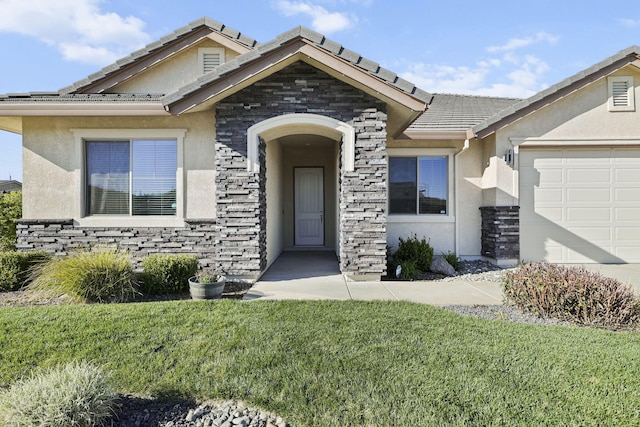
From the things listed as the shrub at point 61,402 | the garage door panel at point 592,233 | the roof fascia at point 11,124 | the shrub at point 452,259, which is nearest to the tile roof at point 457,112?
the shrub at point 452,259

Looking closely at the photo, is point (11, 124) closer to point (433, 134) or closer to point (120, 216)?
point (120, 216)

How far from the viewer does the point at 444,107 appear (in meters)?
10.7

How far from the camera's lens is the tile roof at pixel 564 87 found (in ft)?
25.0

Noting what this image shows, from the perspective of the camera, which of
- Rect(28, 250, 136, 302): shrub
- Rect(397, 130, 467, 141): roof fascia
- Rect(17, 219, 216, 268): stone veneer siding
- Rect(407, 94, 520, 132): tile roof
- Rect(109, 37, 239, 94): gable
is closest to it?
Rect(28, 250, 136, 302): shrub

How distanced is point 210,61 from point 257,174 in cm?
430

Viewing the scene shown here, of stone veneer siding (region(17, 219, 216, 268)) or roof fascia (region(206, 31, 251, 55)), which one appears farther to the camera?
roof fascia (region(206, 31, 251, 55))

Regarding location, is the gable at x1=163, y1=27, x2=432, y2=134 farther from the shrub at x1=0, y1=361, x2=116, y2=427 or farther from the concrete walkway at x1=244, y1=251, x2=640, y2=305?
the shrub at x1=0, y1=361, x2=116, y2=427

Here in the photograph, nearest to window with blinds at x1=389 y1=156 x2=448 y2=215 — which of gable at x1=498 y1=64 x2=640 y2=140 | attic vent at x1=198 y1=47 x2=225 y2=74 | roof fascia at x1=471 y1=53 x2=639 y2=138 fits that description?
roof fascia at x1=471 y1=53 x2=639 y2=138

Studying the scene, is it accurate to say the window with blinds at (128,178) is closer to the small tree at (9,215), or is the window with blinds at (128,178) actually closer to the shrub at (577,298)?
the small tree at (9,215)

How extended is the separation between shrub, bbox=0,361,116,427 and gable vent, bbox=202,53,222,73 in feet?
26.5

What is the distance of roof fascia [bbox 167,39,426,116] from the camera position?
5805 millimetres

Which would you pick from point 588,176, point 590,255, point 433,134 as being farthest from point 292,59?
point 590,255

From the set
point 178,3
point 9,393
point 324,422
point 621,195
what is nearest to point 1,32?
point 178,3

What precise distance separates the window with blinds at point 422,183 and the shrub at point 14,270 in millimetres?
7923
